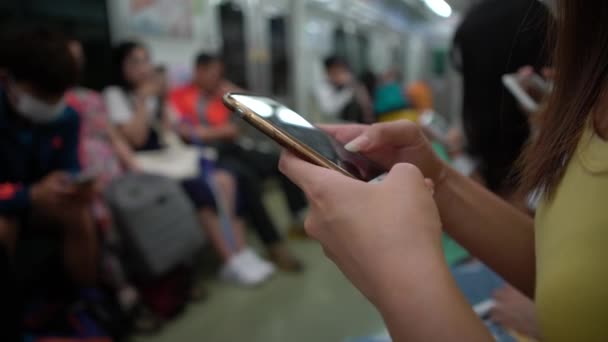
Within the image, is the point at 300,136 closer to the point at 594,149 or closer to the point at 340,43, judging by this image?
the point at 594,149

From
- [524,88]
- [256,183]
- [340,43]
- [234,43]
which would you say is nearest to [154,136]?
[256,183]

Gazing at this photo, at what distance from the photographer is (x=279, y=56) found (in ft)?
13.3

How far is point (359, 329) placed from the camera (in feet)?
5.01

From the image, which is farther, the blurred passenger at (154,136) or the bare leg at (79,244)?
the blurred passenger at (154,136)

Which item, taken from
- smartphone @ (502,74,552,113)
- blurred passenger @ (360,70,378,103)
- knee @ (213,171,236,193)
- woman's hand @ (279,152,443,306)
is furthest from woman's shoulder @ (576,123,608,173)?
blurred passenger @ (360,70,378,103)

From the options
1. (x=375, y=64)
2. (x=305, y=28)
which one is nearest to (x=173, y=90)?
(x=305, y=28)

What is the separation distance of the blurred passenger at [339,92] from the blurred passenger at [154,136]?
1699mm

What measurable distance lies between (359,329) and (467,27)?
1.15 meters

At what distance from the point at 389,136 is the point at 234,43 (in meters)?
3.20

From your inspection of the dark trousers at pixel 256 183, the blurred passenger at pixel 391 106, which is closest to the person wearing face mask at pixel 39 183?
the dark trousers at pixel 256 183

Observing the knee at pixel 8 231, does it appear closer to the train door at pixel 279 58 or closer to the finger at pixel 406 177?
the finger at pixel 406 177

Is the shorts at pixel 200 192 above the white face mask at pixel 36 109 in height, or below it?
below

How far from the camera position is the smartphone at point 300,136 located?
16.6 inches

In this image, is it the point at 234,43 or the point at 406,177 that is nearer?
A: the point at 406,177
